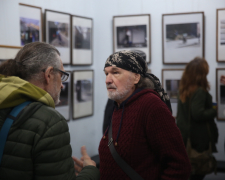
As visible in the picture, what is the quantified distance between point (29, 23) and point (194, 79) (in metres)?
2.39

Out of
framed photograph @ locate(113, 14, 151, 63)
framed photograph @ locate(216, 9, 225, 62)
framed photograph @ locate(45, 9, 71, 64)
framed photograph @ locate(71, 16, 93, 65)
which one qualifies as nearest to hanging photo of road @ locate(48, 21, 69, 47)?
framed photograph @ locate(45, 9, 71, 64)

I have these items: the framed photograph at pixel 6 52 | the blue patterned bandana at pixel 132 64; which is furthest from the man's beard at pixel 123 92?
the framed photograph at pixel 6 52

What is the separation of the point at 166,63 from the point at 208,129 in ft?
5.10

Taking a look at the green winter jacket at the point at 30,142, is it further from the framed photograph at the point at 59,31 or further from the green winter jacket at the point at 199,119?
the framed photograph at the point at 59,31

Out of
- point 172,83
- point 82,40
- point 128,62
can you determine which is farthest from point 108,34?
point 128,62

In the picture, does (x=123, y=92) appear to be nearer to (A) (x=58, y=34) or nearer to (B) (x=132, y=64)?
(B) (x=132, y=64)

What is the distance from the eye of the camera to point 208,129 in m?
3.85

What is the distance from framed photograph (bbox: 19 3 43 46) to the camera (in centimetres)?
368

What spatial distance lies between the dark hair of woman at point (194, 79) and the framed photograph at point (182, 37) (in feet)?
3.05

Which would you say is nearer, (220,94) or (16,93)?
(16,93)

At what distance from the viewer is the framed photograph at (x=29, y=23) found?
3682mm

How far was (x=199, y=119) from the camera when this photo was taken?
12.3 feet

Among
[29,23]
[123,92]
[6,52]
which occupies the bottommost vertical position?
[123,92]

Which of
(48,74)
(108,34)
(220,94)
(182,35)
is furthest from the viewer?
(108,34)
